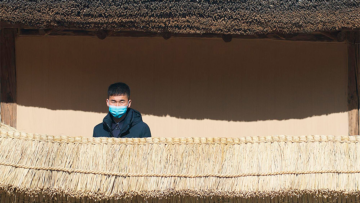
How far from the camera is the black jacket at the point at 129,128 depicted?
2884mm

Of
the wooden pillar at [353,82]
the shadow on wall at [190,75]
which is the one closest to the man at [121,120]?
the shadow on wall at [190,75]

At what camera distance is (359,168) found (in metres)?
2.27

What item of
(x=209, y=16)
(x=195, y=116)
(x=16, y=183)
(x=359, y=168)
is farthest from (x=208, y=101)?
(x=16, y=183)

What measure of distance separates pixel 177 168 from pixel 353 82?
3156mm

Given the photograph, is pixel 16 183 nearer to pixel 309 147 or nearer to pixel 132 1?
pixel 309 147

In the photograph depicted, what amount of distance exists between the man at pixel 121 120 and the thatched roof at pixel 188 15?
0.96m

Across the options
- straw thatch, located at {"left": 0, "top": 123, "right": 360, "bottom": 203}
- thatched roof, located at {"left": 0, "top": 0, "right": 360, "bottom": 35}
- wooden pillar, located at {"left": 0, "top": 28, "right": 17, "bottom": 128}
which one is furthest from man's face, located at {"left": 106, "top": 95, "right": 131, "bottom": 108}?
Result: wooden pillar, located at {"left": 0, "top": 28, "right": 17, "bottom": 128}

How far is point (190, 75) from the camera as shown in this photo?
14.6 feet

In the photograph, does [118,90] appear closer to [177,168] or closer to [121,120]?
[121,120]

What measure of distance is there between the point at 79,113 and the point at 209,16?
2025 mm

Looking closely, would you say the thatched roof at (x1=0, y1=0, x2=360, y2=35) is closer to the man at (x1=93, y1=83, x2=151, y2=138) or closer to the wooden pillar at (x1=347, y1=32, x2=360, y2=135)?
the wooden pillar at (x1=347, y1=32, x2=360, y2=135)

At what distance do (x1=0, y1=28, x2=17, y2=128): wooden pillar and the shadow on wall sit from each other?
83 millimetres

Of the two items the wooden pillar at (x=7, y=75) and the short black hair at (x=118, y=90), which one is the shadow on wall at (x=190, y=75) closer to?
the wooden pillar at (x=7, y=75)

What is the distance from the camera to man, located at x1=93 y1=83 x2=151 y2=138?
9.50 ft
